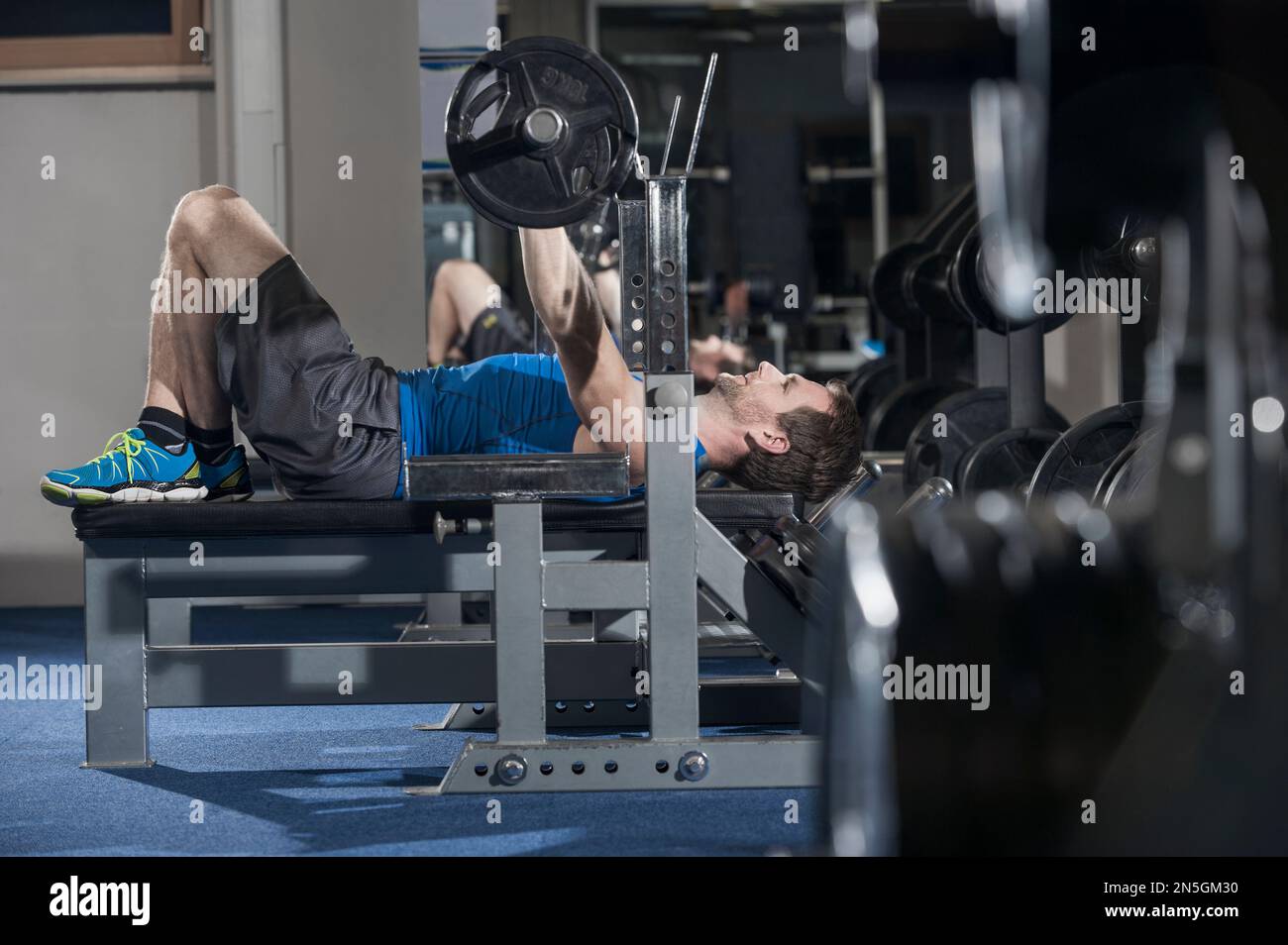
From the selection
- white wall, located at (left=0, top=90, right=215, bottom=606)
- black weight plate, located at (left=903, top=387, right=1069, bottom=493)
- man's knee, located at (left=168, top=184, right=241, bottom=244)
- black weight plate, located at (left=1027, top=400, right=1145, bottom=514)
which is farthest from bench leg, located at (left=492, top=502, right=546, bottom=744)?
white wall, located at (left=0, top=90, right=215, bottom=606)

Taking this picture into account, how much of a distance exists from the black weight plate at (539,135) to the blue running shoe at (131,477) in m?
0.82

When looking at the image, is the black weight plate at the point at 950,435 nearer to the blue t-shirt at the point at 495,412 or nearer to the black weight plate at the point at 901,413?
the black weight plate at the point at 901,413

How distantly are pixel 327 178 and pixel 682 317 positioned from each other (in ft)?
6.87

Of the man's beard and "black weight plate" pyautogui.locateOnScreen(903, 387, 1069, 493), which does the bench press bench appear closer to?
the man's beard

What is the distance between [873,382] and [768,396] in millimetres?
3343

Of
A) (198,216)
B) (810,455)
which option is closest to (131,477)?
(198,216)

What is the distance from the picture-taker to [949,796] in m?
1.41

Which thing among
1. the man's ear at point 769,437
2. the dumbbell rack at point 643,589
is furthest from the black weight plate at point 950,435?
the dumbbell rack at point 643,589

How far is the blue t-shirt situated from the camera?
2.59 metres

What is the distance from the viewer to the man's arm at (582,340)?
2.25 metres

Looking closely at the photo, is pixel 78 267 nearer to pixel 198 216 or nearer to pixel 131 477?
pixel 198 216
